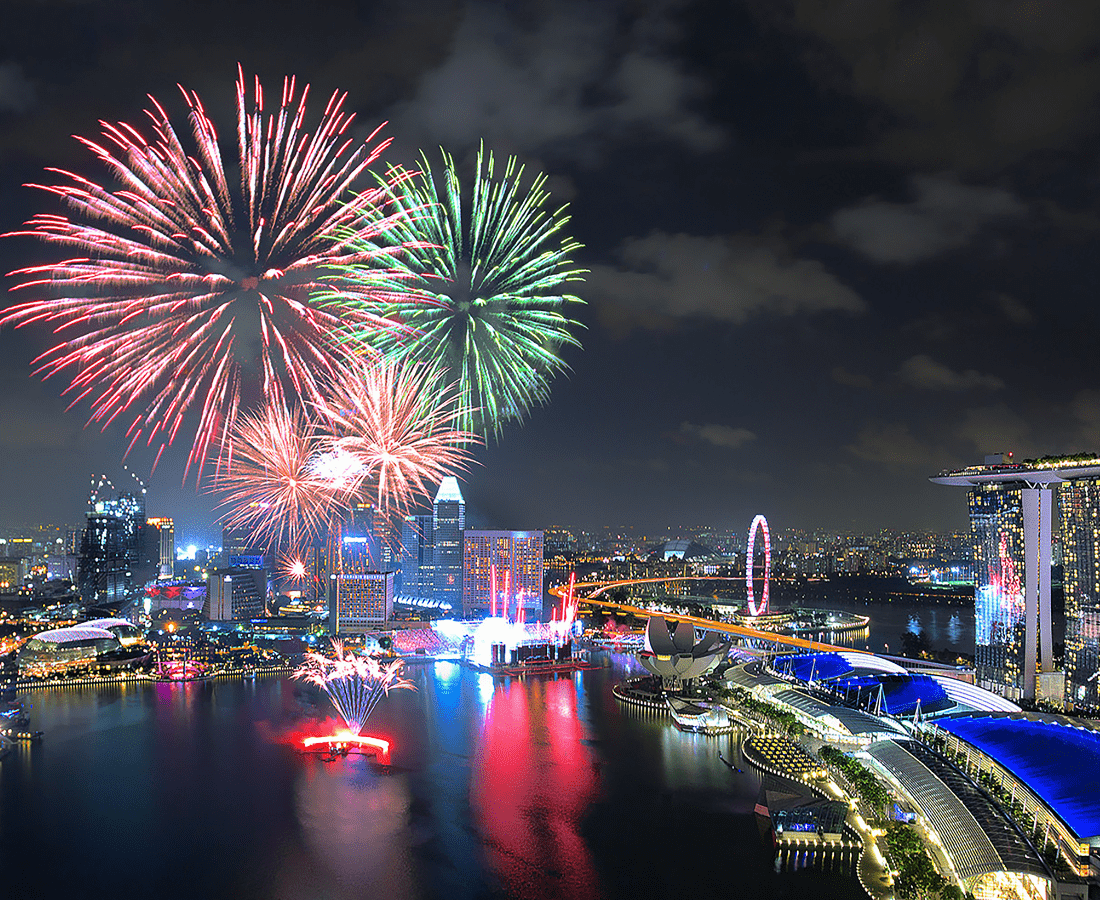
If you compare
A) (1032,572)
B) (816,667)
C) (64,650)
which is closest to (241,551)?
(64,650)

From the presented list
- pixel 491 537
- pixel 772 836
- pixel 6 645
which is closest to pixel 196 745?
pixel 772 836

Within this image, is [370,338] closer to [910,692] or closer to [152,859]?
[152,859]

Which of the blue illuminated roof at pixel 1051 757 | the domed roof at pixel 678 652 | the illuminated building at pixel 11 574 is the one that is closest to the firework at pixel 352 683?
the domed roof at pixel 678 652

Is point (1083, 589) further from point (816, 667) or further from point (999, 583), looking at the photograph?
point (816, 667)

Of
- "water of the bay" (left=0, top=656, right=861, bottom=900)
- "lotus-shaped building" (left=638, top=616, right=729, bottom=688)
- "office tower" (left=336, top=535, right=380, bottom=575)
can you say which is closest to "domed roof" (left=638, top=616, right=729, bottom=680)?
"lotus-shaped building" (left=638, top=616, right=729, bottom=688)

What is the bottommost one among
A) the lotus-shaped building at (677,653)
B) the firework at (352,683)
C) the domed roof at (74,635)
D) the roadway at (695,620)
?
the firework at (352,683)

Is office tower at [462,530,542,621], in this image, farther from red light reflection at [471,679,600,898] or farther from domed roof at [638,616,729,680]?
red light reflection at [471,679,600,898]

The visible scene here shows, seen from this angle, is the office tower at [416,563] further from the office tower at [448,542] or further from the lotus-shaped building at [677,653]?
the lotus-shaped building at [677,653]
